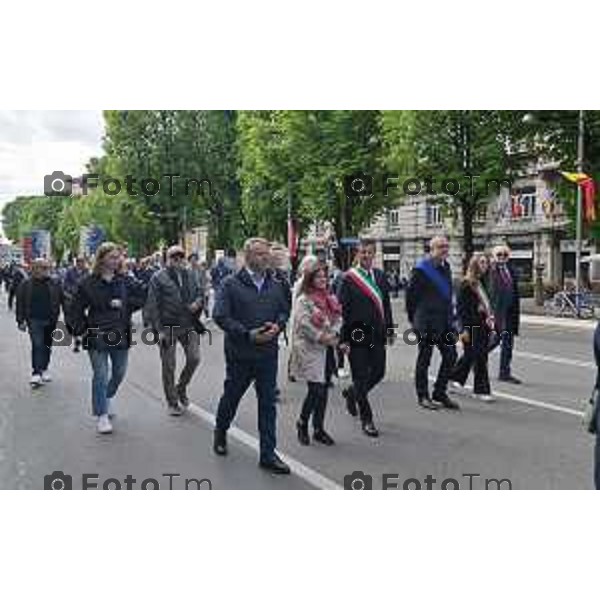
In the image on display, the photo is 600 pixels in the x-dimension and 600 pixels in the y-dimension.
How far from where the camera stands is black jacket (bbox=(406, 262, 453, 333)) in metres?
8.49

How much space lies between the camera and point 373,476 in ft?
19.8

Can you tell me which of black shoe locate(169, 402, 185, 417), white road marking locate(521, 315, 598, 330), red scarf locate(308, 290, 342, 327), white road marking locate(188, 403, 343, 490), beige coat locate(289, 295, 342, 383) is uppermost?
red scarf locate(308, 290, 342, 327)

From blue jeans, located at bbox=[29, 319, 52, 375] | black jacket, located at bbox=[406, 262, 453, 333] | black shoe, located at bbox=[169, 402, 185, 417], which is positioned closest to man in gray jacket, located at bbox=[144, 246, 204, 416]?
black shoe, located at bbox=[169, 402, 185, 417]

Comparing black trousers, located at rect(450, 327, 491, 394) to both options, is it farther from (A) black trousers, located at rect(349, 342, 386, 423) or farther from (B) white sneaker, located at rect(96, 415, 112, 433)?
(B) white sneaker, located at rect(96, 415, 112, 433)

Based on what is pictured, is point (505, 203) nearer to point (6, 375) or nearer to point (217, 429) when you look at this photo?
point (6, 375)

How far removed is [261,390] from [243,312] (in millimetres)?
612

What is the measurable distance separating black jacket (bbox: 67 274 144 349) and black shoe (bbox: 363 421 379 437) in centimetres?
241

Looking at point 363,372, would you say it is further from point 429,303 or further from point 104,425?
point 104,425

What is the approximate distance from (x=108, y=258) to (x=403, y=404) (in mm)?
3514

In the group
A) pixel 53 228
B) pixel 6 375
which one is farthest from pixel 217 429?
pixel 53 228

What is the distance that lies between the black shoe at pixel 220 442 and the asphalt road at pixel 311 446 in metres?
0.09

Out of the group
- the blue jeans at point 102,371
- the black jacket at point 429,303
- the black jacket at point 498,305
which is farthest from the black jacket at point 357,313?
the black jacket at point 498,305

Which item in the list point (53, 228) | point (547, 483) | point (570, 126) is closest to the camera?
point (547, 483)

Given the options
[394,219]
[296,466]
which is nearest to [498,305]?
[296,466]
